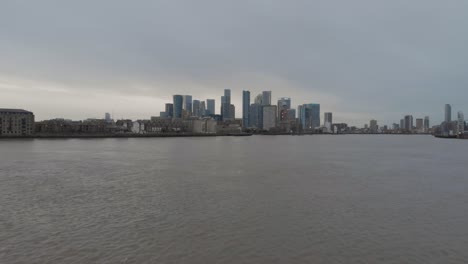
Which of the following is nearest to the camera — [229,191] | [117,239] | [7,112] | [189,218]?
[117,239]

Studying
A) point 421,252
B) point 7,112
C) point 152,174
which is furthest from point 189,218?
point 7,112

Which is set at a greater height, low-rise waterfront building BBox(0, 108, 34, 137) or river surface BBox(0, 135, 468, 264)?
low-rise waterfront building BBox(0, 108, 34, 137)

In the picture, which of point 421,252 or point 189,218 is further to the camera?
point 189,218

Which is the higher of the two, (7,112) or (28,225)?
(7,112)

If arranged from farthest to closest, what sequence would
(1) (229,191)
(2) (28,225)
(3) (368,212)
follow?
(1) (229,191) < (3) (368,212) < (2) (28,225)

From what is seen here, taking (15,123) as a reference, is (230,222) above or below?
below

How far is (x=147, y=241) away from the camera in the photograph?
46.5ft

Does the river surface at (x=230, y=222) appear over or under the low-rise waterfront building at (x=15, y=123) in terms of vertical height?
under

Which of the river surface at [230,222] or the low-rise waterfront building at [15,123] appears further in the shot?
the low-rise waterfront building at [15,123]

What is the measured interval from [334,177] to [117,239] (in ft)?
87.5

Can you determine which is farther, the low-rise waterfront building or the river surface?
the low-rise waterfront building

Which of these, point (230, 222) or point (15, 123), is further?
A: point (15, 123)

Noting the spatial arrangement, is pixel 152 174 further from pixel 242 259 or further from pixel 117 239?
pixel 242 259

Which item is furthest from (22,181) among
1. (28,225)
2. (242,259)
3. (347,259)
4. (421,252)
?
(421,252)
